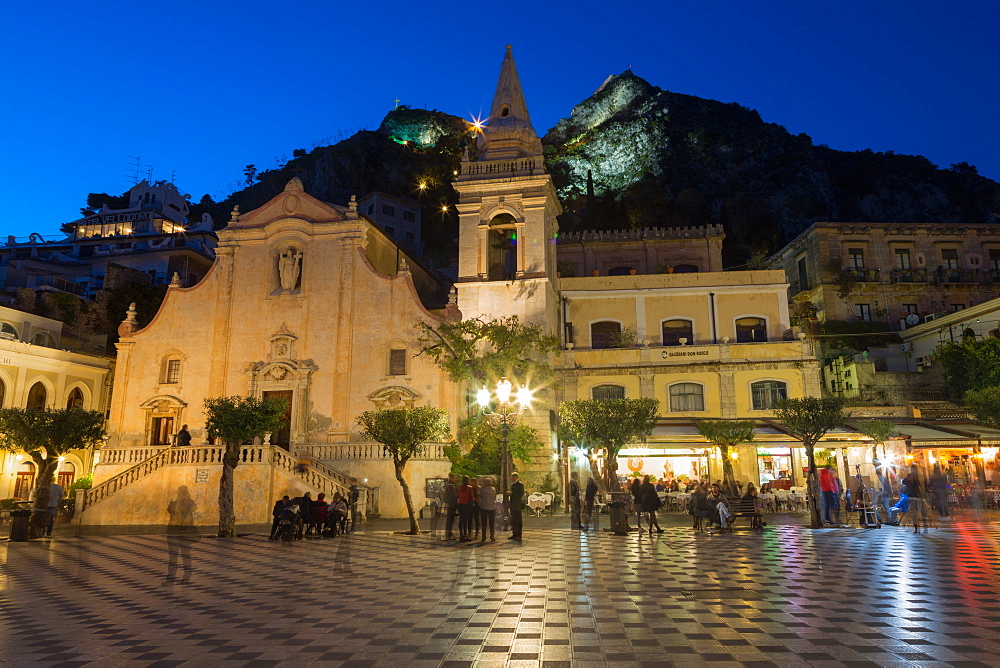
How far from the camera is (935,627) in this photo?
7.36 meters

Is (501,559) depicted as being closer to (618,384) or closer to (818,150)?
(618,384)

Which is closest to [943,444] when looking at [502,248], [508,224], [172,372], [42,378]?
[508,224]

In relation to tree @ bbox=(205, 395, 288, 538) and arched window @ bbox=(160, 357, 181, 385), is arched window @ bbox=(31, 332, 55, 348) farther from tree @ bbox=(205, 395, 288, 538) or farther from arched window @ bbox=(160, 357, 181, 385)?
tree @ bbox=(205, 395, 288, 538)

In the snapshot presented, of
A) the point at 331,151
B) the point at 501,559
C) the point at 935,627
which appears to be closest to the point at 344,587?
the point at 501,559

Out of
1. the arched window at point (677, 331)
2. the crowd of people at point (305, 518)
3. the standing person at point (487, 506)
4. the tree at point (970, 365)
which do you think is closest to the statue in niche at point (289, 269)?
the crowd of people at point (305, 518)

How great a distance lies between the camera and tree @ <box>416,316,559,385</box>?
2712 centimetres

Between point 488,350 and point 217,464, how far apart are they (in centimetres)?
1123

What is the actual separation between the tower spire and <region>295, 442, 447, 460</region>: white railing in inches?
570

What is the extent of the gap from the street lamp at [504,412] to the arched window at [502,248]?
21.3 ft

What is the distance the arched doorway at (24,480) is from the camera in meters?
31.8

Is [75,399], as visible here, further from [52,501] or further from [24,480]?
[52,501]

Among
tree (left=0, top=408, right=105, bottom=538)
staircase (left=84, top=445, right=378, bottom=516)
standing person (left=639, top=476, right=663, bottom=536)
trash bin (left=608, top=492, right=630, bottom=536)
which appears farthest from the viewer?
staircase (left=84, top=445, right=378, bottom=516)

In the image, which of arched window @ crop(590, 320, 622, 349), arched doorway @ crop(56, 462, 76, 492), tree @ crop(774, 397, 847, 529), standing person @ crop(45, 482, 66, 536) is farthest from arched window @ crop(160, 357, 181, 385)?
tree @ crop(774, 397, 847, 529)

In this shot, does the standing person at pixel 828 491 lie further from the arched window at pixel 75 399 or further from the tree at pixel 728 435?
the arched window at pixel 75 399
